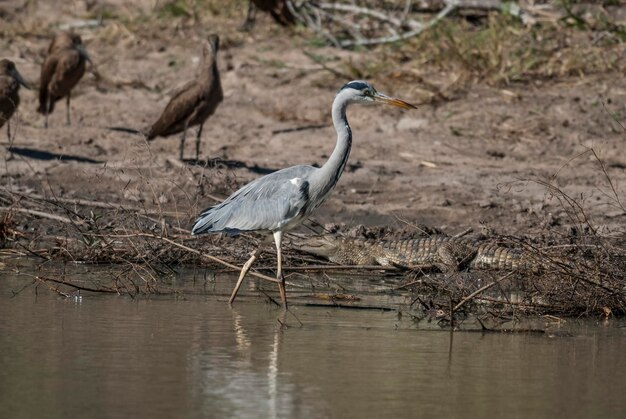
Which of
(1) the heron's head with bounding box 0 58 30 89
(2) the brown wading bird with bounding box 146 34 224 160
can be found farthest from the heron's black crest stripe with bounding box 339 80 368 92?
(1) the heron's head with bounding box 0 58 30 89

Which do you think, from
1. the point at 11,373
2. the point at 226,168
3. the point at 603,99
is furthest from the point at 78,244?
the point at 603,99

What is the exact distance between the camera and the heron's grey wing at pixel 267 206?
7762mm

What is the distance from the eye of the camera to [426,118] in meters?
12.9

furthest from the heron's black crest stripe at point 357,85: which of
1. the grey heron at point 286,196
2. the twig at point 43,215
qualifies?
the twig at point 43,215

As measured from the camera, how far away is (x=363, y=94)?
8.02 m

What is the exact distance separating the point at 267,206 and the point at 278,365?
72.7 inches

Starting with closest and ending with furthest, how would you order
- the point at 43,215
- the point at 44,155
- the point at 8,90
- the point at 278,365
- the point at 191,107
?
1. the point at 278,365
2. the point at 43,215
3. the point at 191,107
4. the point at 8,90
5. the point at 44,155

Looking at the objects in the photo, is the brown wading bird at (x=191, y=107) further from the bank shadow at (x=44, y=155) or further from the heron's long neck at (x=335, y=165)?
the heron's long neck at (x=335, y=165)

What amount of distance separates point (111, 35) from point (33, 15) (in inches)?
70.7

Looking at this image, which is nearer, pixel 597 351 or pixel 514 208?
pixel 597 351

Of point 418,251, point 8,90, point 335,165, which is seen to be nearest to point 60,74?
point 8,90

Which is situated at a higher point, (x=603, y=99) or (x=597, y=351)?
(x=603, y=99)

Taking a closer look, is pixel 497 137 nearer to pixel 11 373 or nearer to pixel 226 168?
pixel 226 168

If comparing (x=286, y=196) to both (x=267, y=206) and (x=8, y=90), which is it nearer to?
(x=267, y=206)
